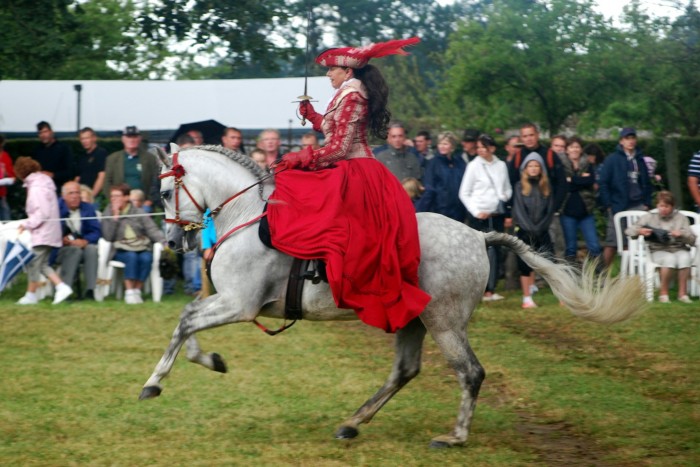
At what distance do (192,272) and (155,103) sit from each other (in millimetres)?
11020

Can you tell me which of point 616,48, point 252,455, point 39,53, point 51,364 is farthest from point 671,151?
→ point 252,455

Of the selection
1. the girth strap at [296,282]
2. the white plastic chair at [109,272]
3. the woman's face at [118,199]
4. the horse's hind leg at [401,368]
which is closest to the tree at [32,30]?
the woman's face at [118,199]

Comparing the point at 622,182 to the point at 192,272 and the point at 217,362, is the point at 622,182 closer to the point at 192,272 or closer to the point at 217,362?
the point at 192,272

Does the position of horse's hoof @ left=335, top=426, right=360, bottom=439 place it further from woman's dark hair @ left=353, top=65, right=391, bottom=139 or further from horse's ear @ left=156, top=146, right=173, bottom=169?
horse's ear @ left=156, top=146, right=173, bottom=169

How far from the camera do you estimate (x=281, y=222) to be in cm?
737

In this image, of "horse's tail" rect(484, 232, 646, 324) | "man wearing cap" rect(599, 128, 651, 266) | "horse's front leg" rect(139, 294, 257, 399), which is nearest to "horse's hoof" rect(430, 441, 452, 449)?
"horse's tail" rect(484, 232, 646, 324)

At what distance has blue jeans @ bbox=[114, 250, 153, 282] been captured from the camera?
13805mm

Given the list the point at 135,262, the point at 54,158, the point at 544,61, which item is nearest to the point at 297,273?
the point at 135,262

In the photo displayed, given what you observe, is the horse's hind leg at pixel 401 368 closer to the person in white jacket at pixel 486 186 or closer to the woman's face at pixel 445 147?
the person in white jacket at pixel 486 186

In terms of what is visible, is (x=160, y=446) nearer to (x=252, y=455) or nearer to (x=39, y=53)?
(x=252, y=455)

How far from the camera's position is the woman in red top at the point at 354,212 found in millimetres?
7219

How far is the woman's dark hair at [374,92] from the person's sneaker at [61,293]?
707cm

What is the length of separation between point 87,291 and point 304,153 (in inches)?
290

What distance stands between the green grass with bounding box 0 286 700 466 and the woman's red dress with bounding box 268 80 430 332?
1.02 meters
